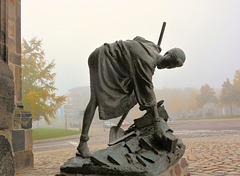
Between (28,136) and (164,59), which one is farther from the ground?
(164,59)

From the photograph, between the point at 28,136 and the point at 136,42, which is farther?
the point at 28,136

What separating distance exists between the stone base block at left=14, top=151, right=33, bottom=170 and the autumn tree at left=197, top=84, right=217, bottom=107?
3912 cm

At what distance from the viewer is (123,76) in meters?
2.75

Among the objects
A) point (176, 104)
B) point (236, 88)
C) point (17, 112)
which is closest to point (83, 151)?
point (17, 112)

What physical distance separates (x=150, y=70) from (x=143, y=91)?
0.26 meters

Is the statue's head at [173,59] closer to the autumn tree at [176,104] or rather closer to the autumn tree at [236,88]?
the autumn tree at [236,88]

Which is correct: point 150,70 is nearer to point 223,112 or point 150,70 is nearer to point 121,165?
point 121,165

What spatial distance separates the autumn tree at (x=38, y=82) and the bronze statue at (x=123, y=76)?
41.0 ft

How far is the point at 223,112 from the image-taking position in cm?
5159

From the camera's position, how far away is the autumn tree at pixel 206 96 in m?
39.8

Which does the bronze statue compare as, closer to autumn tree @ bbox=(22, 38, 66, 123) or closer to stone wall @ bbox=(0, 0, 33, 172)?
stone wall @ bbox=(0, 0, 33, 172)

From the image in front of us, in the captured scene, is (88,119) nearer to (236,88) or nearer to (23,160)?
(23,160)

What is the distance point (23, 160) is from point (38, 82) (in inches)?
533

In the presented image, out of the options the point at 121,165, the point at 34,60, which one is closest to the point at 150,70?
the point at 121,165
